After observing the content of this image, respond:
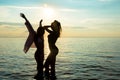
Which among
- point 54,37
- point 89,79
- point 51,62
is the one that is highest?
point 54,37

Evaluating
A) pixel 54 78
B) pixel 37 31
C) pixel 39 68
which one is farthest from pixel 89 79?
pixel 37 31

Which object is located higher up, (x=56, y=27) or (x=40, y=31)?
(x=56, y=27)

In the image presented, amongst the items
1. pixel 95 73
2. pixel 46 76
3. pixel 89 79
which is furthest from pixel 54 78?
pixel 95 73

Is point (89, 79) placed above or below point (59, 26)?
below

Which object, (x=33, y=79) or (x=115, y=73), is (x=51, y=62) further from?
(x=115, y=73)

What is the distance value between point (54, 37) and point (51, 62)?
61.4 inches

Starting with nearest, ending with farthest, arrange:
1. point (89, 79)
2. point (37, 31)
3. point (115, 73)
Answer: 1. point (37, 31)
2. point (89, 79)
3. point (115, 73)

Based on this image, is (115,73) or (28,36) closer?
(28,36)

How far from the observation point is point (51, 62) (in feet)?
55.0

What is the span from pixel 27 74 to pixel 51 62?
9.52ft

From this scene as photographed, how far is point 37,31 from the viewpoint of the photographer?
1616cm

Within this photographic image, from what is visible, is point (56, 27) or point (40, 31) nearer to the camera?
point (40, 31)

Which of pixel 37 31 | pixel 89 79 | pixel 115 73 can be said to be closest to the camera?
pixel 37 31

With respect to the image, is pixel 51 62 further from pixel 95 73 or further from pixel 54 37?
pixel 95 73
